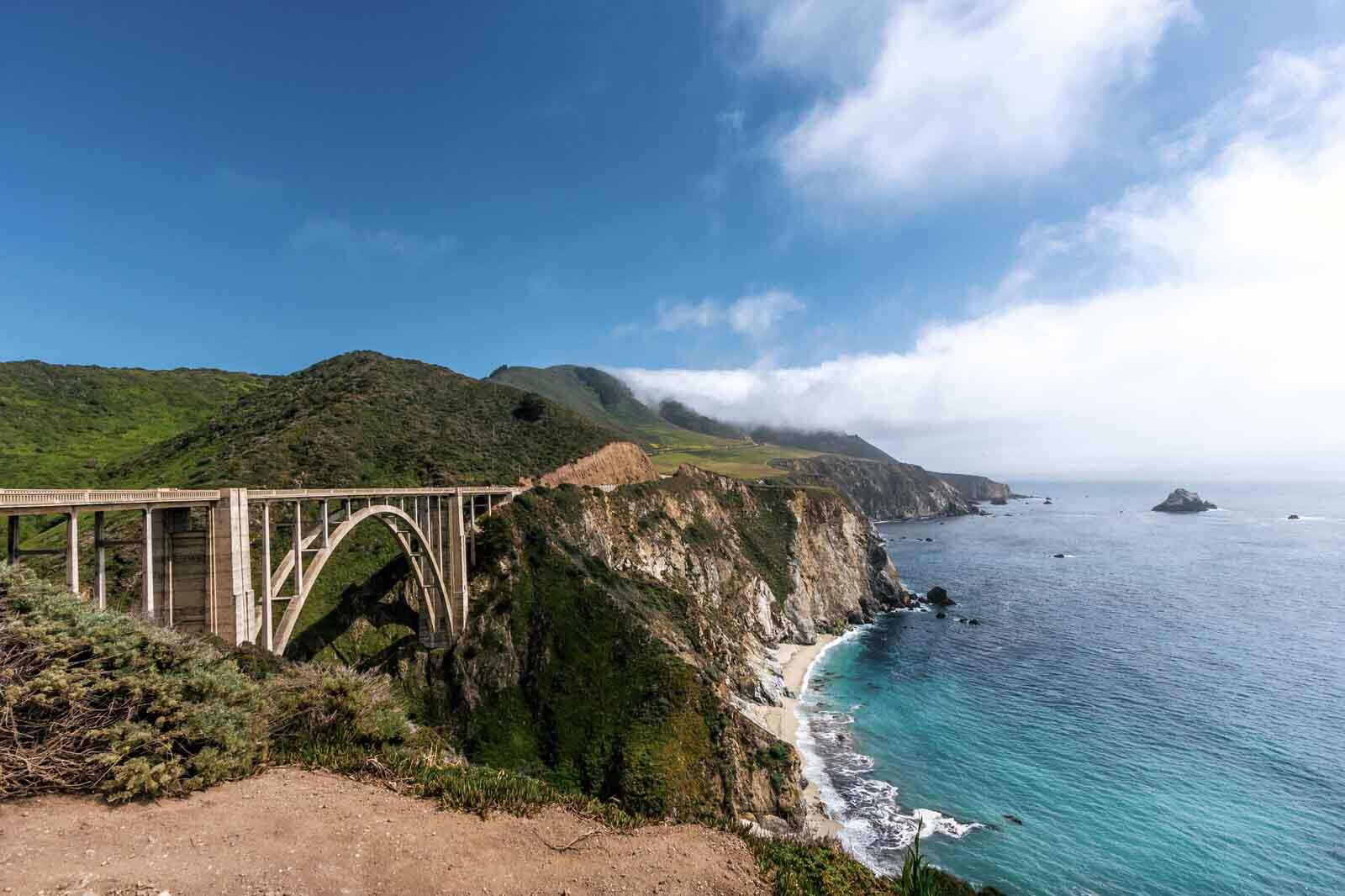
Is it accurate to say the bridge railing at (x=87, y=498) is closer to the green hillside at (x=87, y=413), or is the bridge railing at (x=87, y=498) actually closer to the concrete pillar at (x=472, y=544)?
the concrete pillar at (x=472, y=544)

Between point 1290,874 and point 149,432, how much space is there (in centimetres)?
10888

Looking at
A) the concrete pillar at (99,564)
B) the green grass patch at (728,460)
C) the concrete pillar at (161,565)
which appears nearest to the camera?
the concrete pillar at (99,564)

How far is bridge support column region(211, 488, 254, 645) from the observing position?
1672 cm

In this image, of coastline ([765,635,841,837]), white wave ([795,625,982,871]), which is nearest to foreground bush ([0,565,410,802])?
coastline ([765,635,841,837])

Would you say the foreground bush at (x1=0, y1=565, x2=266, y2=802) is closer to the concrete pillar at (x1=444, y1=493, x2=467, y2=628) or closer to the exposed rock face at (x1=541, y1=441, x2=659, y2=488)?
the concrete pillar at (x1=444, y1=493, x2=467, y2=628)

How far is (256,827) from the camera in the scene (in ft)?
28.5

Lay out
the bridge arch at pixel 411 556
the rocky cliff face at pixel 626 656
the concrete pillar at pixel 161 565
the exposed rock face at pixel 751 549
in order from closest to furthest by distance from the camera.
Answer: the concrete pillar at pixel 161 565 → the bridge arch at pixel 411 556 → the rocky cliff face at pixel 626 656 → the exposed rock face at pixel 751 549

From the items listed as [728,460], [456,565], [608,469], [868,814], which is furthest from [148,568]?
[728,460]

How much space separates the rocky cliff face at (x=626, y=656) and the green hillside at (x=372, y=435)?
35.6 ft

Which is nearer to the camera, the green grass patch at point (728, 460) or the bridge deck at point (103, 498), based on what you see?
the bridge deck at point (103, 498)

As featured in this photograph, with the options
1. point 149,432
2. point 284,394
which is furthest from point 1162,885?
point 149,432

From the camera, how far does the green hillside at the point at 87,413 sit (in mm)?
55294

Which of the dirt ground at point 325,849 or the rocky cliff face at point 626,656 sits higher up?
the dirt ground at point 325,849

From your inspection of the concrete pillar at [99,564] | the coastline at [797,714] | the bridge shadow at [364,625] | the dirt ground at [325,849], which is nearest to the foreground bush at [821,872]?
the dirt ground at [325,849]
